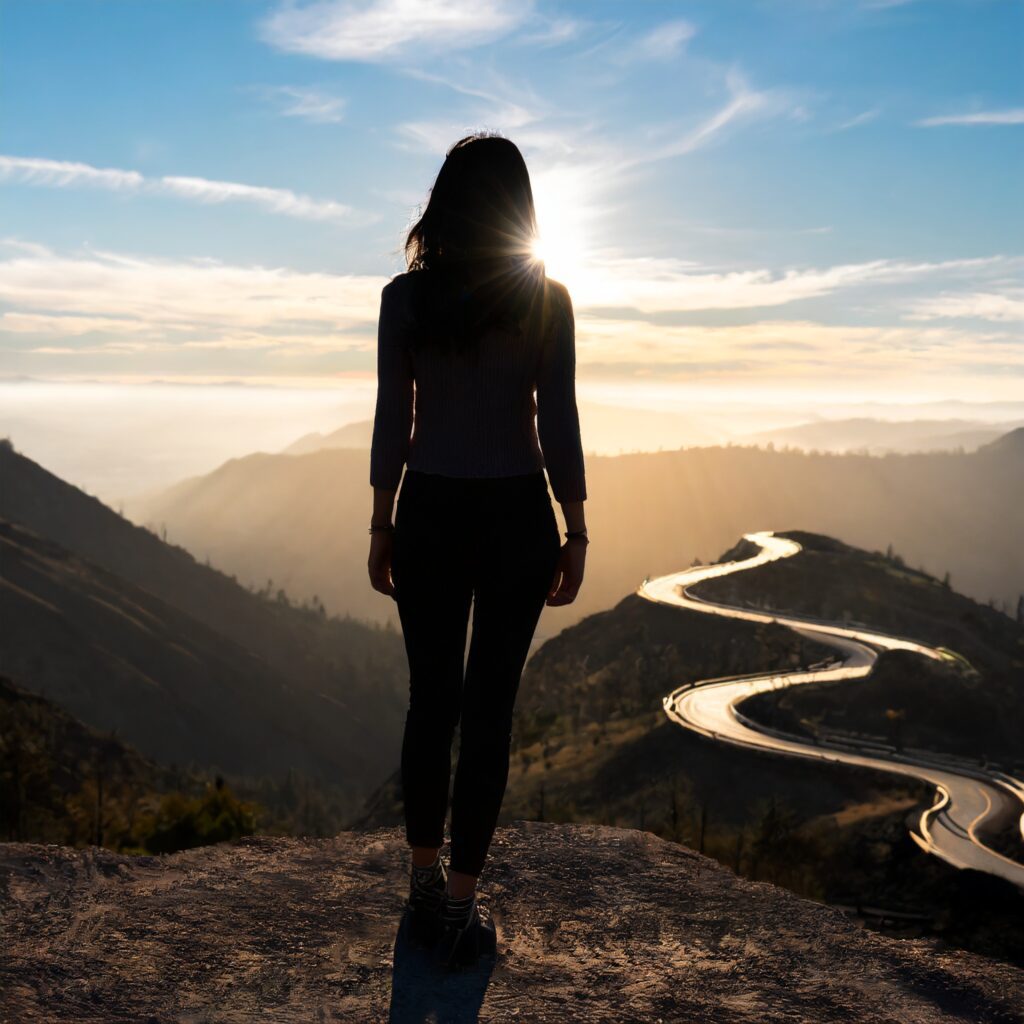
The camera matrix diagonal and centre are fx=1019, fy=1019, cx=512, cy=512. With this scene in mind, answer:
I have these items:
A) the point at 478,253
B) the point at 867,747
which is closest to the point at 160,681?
the point at 867,747

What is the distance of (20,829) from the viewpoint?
4950 centimetres

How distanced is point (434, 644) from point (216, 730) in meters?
154

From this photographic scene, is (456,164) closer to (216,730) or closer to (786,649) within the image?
(786,649)

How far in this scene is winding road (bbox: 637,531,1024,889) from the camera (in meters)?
41.2

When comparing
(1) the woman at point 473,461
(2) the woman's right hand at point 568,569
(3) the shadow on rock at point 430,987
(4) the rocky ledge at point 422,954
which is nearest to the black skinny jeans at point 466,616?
(1) the woman at point 473,461

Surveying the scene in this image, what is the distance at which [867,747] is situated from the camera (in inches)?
2234

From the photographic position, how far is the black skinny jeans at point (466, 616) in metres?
5.23

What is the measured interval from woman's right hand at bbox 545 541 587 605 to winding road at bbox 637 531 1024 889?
37.2 meters

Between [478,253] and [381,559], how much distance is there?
5.68 feet

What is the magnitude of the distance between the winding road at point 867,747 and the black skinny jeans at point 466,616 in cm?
3708

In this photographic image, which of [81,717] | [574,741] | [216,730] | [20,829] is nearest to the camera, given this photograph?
[20,829]

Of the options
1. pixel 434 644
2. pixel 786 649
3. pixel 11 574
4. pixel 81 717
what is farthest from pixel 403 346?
pixel 11 574

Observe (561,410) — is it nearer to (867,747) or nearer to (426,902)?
(426,902)

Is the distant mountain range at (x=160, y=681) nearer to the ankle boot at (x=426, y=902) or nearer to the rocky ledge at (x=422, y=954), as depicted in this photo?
the rocky ledge at (x=422, y=954)
